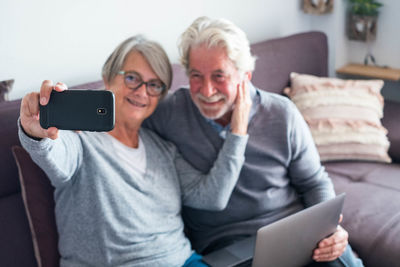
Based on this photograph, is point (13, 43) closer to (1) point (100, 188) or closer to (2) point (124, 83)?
(2) point (124, 83)

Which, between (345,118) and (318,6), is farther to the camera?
(318,6)

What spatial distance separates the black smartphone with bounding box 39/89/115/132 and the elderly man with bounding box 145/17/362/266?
1.71ft

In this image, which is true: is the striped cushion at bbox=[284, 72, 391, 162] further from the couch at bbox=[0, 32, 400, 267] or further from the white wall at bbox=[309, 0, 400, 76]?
the white wall at bbox=[309, 0, 400, 76]

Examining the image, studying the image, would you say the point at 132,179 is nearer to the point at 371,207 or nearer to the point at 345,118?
the point at 371,207

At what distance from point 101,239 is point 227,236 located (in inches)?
18.0

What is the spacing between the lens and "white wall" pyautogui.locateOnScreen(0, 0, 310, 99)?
157 cm

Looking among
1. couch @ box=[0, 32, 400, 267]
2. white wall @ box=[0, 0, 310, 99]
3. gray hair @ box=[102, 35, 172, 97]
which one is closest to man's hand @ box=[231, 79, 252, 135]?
gray hair @ box=[102, 35, 172, 97]

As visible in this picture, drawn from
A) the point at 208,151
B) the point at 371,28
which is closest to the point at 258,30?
the point at 371,28

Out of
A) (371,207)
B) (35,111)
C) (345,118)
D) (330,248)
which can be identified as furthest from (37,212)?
(345,118)

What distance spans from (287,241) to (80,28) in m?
1.10

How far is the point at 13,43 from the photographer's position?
1.56 meters

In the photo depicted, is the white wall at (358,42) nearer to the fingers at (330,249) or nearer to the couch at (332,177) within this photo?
the couch at (332,177)

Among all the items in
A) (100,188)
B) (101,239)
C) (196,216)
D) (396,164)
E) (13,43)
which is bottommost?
(396,164)

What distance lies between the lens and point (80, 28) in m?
1.75
